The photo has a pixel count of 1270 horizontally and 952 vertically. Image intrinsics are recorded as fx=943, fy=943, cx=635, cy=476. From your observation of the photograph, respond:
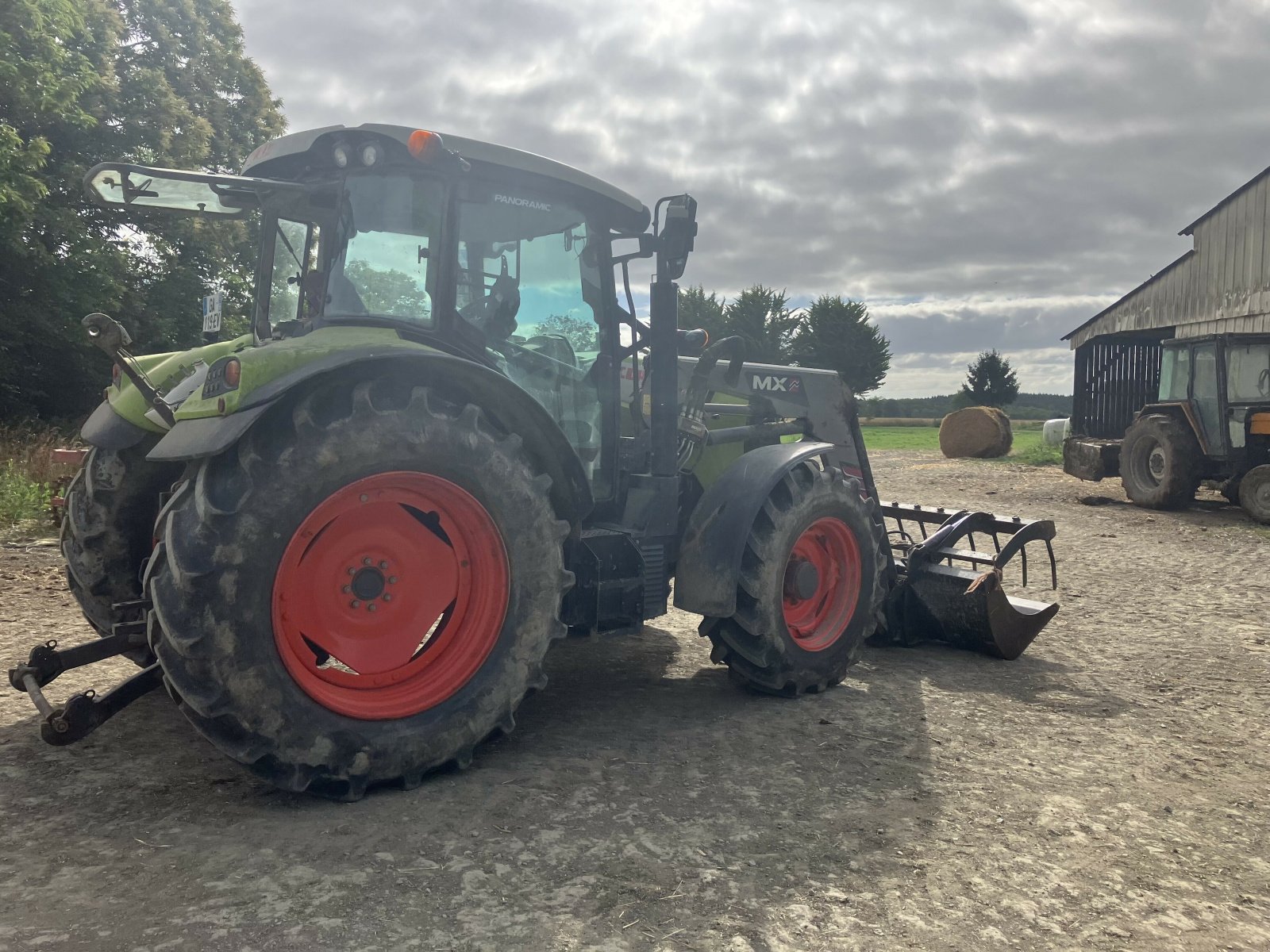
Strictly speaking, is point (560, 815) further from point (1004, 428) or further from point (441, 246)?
point (1004, 428)

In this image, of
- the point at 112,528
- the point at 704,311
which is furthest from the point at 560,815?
the point at 704,311

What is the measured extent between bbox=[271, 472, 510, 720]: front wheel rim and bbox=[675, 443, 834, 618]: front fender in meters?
1.08

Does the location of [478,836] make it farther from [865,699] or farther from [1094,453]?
[1094,453]

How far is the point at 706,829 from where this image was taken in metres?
2.90

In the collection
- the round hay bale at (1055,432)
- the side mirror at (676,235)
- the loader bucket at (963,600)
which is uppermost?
the side mirror at (676,235)

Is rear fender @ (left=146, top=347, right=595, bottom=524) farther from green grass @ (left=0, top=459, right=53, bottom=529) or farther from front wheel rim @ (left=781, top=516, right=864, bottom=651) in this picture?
green grass @ (left=0, top=459, right=53, bottom=529)

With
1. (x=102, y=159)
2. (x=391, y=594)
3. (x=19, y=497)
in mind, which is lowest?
(x=19, y=497)

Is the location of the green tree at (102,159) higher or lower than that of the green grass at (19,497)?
higher

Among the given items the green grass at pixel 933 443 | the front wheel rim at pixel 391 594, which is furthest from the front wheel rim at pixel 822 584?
the green grass at pixel 933 443

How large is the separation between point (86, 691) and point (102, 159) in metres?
14.8

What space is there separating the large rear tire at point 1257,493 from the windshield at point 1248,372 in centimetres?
101

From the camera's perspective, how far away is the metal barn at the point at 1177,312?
17.8 meters

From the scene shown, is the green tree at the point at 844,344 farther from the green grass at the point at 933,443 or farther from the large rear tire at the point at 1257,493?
the large rear tire at the point at 1257,493

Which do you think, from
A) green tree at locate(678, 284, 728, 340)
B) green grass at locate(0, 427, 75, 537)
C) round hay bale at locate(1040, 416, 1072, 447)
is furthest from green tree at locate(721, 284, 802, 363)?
green grass at locate(0, 427, 75, 537)
